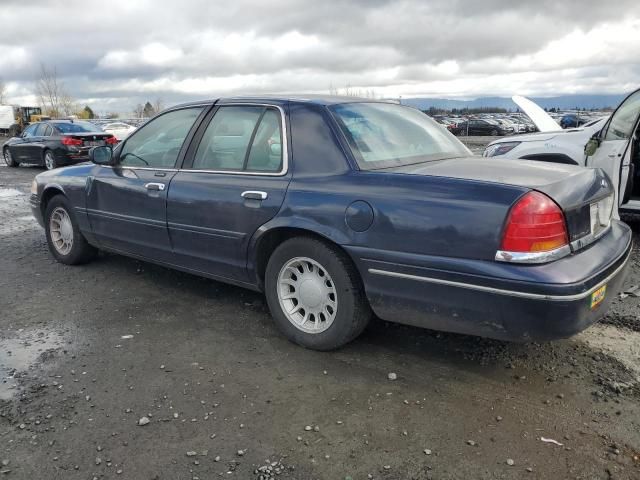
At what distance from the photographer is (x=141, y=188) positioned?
14.5ft

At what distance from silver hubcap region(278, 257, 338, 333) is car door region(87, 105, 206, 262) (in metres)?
1.22

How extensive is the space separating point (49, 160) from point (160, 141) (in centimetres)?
1288

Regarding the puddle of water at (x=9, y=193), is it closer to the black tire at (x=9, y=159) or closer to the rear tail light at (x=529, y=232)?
the black tire at (x=9, y=159)

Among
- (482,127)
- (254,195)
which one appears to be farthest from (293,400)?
(482,127)

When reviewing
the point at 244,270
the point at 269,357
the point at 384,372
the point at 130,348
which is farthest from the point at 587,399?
the point at 130,348

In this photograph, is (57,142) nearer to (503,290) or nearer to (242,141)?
(242,141)

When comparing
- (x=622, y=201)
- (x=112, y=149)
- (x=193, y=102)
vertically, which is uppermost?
(x=193, y=102)

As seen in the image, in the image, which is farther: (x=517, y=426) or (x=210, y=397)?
(x=210, y=397)

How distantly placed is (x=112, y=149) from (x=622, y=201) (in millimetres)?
5315

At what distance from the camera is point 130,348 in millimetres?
3645

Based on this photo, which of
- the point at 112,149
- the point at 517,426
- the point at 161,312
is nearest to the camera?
the point at 517,426

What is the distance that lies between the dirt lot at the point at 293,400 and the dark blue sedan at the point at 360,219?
0.38 meters

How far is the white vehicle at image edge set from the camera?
574 cm

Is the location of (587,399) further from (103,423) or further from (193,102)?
(193,102)
